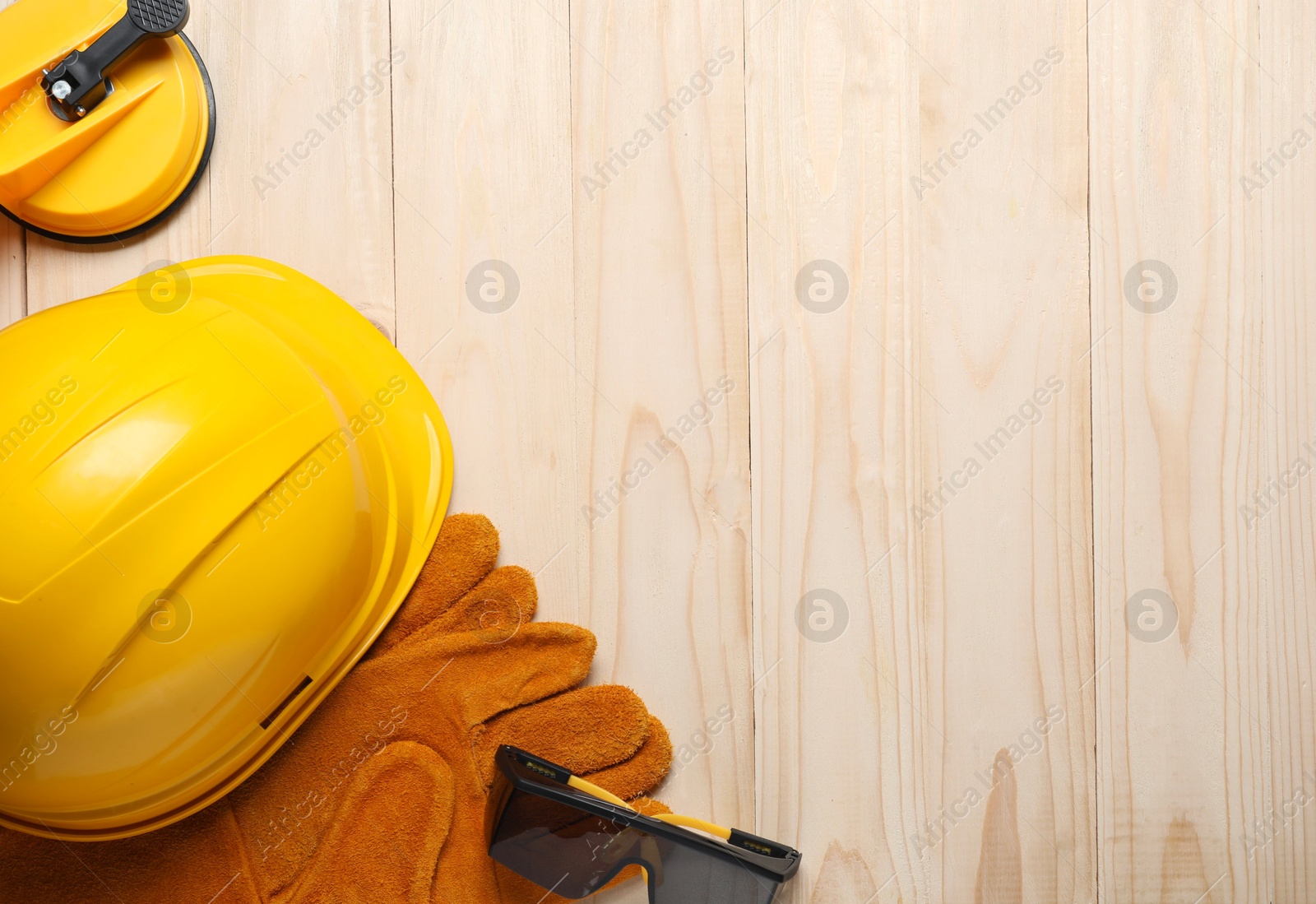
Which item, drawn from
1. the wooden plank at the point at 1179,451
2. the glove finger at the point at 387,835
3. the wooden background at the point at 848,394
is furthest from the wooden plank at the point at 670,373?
the wooden plank at the point at 1179,451

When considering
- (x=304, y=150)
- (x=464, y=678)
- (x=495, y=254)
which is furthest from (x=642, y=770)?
(x=304, y=150)

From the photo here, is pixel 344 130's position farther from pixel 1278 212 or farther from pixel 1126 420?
pixel 1278 212

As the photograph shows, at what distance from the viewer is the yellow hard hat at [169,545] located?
53 centimetres

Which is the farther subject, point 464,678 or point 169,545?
point 464,678

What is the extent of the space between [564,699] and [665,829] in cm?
14

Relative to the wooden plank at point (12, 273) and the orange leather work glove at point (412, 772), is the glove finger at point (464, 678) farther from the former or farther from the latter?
the wooden plank at point (12, 273)

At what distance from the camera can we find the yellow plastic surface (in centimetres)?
67

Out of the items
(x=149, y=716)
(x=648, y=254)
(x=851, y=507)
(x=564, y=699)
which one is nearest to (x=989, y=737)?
(x=851, y=507)

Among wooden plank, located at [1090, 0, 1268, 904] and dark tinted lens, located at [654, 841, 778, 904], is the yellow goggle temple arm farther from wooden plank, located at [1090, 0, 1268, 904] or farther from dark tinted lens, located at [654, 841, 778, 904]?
wooden plank, located at [1090, 0, 1268, 904]

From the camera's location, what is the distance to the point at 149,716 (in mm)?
570

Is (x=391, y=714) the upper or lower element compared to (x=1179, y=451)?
lower

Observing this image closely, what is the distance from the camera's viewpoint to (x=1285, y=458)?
0.76m

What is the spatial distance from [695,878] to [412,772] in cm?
26

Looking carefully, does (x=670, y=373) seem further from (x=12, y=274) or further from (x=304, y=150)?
(x=12, y=274)
